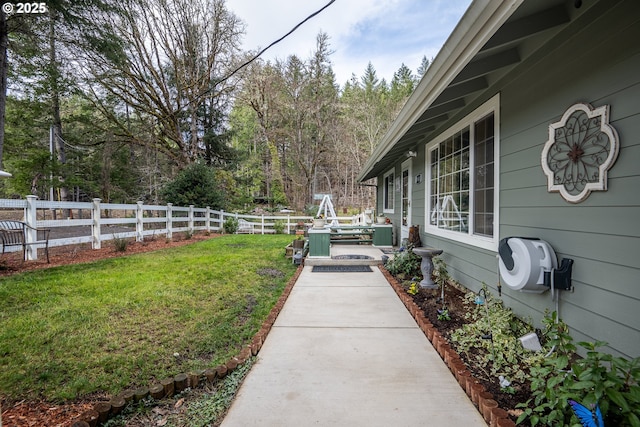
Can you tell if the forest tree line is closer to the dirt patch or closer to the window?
the dirt patch

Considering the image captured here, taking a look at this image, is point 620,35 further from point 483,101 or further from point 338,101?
point 338,101

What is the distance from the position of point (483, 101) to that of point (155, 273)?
523 cm

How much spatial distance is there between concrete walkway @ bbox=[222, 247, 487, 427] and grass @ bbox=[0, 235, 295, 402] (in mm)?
467

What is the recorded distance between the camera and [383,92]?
22047 millimetres

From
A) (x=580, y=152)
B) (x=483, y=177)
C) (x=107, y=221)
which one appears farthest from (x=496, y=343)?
(x=107, y=221)

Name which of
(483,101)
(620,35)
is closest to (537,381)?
(620,35)

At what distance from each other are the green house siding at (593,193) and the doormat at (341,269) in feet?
8.90

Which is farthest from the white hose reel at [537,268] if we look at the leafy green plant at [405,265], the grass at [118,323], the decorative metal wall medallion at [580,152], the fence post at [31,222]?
the fence post at [31,222]

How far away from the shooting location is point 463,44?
200cm

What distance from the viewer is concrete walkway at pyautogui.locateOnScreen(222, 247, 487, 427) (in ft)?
5.54

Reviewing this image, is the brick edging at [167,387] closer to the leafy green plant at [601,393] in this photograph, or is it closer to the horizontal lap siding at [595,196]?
the leafy green plant at [601,393]

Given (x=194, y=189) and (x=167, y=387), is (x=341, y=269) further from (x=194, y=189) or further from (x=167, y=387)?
(x=194, y=189)

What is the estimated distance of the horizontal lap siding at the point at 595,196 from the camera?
1597 millimetres
